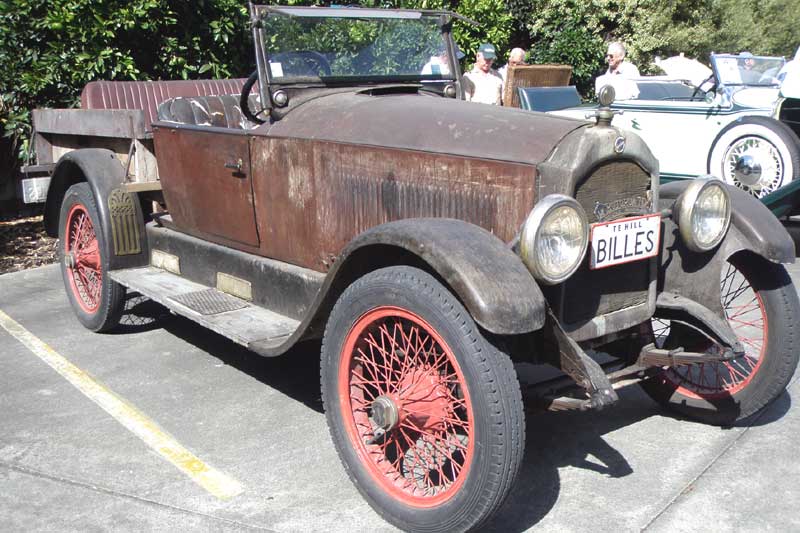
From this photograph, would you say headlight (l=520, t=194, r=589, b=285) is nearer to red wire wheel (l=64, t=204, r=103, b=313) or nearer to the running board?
the running board

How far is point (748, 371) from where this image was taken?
3646 mm

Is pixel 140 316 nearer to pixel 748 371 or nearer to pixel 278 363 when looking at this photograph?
pixel 278 363

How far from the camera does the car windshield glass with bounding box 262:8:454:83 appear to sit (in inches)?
148

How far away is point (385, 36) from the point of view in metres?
4.01

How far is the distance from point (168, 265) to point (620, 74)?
19.7 ft

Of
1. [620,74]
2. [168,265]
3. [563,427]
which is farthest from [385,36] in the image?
[620,74]

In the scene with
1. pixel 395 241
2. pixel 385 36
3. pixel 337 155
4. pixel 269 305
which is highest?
pixel 385 36

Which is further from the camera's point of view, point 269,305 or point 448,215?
point 269,305

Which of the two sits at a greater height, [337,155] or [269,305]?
[337,155]

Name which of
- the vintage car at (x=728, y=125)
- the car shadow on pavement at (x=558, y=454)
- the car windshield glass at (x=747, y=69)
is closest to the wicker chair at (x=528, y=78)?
the vintage car at (x=728, y=125)

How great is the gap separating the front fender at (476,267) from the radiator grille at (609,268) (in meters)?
0.43

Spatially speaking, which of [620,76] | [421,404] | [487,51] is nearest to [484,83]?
[487,51]

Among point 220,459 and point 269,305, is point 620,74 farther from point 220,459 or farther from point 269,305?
point 220,459

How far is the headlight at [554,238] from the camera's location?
2.50 m
